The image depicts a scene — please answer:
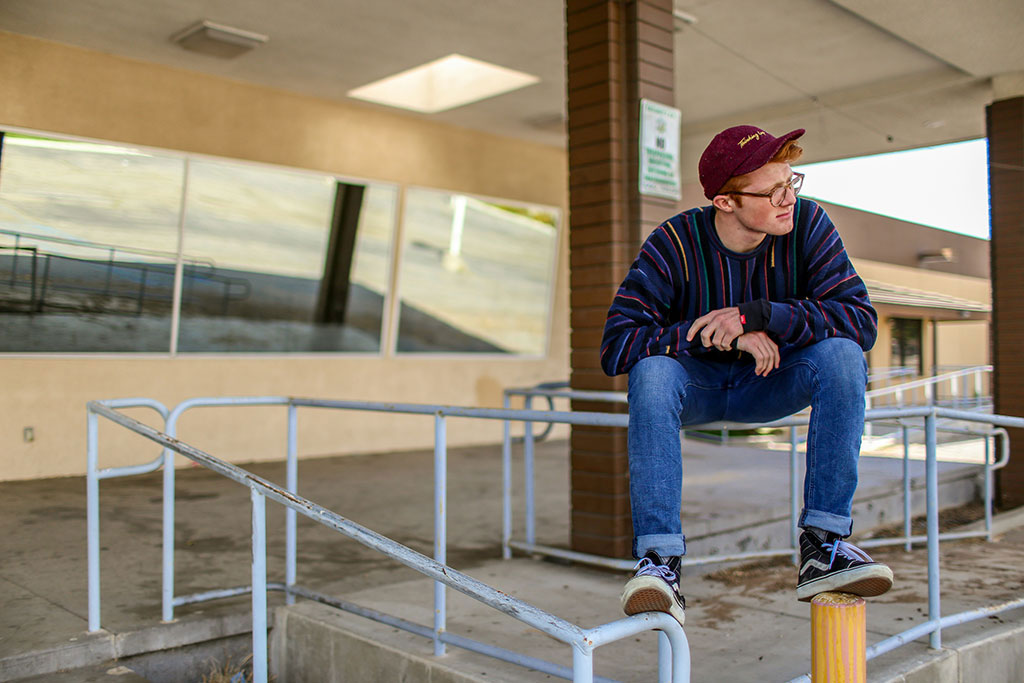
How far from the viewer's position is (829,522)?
1.82 m

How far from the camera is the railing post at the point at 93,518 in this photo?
3.01m

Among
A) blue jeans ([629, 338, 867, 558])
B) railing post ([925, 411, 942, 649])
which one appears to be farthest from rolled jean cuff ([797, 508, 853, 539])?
railing post ([925, 411, 942, 649])

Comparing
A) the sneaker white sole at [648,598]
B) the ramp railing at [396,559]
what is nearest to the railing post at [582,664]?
the ramp railing at [396,559]

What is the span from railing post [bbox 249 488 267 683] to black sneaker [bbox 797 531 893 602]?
158cm

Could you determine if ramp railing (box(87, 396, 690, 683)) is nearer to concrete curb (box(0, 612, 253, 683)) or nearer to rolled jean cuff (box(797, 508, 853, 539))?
concrete curb (box(0, 612, 253, 683))

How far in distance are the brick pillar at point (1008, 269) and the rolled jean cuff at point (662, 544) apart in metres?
6.26

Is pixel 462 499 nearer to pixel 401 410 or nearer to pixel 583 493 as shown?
pixel 583 493

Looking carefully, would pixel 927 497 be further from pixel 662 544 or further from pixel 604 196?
pixel 604 196

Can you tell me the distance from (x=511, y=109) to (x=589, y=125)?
168 inches

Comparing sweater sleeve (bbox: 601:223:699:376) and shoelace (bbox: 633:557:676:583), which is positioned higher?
sweater sleeve (bbox: 601:223:699:376)

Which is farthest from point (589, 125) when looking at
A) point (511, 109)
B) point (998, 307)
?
point (998, 307)

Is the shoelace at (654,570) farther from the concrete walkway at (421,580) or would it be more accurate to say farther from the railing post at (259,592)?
the railing post at (259,592)

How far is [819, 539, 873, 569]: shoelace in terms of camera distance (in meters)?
1.76

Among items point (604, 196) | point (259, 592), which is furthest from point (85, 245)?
point (259, 592)
